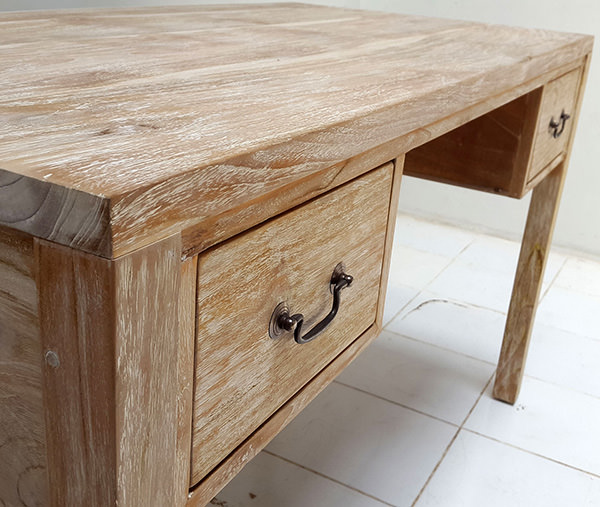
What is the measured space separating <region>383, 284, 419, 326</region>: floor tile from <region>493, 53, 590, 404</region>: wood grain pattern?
41 cm

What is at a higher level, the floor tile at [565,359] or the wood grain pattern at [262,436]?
the wood grain pattern at [262,436]

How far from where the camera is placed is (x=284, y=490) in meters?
1.26

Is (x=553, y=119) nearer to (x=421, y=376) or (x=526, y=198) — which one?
(x=421, y=376)

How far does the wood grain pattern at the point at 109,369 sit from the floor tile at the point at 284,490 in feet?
2.80

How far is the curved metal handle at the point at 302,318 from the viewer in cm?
54

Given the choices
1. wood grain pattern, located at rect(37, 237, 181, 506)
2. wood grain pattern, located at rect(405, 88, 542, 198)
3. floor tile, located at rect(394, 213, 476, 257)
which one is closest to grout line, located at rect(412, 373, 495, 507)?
wood grain pattern, located at rect(405, 88, 542, 198)

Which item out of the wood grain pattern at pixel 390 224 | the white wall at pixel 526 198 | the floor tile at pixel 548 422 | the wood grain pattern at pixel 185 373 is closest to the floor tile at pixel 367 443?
the floor tile at pixel 548 422

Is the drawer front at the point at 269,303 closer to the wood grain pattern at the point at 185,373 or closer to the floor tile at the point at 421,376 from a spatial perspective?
the wood grain pattern at the point at 185,373

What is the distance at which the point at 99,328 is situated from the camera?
13.9 inches

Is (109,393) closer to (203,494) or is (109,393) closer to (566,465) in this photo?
(203,494)

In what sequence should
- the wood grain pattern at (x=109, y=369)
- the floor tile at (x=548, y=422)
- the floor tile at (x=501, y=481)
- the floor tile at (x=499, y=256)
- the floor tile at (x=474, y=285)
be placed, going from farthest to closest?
the floor tile at (x=499, y=256) < the floor tile at (x=474, y=285) < the floor tile at (x=548, y=422) < the floor tile at (x=501, y=481) < the wood grain pattern at (x=109, y=369)

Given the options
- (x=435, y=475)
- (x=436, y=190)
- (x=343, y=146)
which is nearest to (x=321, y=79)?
(x=343, y=146)

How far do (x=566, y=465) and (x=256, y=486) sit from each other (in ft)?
1.96

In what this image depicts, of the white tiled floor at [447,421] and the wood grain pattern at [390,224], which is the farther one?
the white tiled floor at [447,421]
